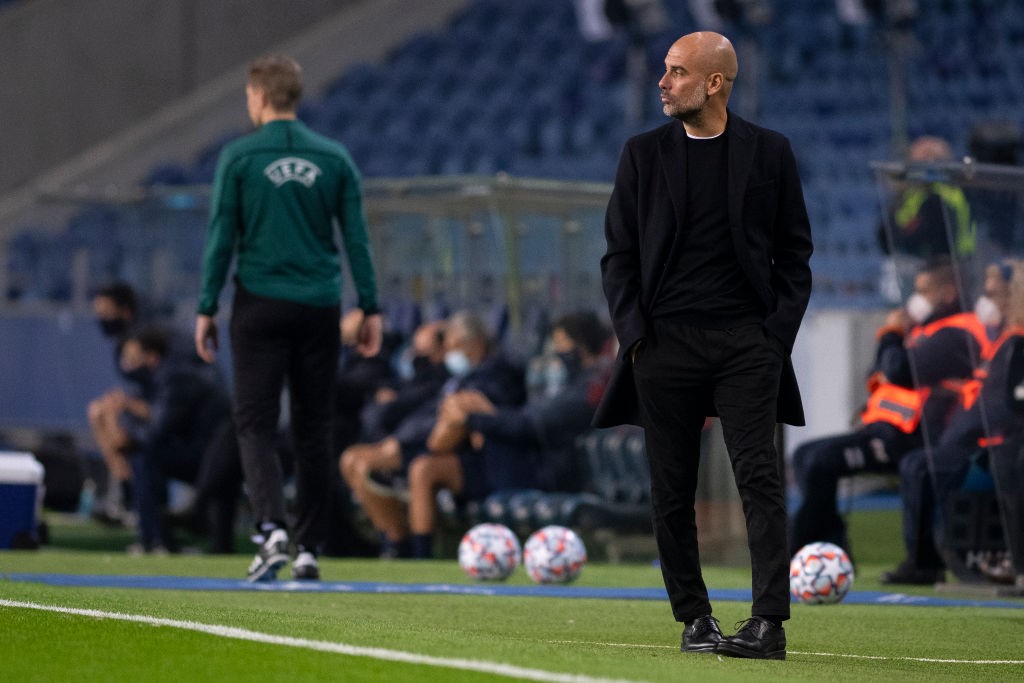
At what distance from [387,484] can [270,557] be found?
354 centimetres

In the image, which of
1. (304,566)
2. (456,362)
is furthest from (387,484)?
(304,566)

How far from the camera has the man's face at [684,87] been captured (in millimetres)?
5352

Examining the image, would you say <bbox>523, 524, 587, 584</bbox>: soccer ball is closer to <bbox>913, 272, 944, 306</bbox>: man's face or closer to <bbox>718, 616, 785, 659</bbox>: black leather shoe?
<bbox>913, 272, 944, 306</bbox>: man's face

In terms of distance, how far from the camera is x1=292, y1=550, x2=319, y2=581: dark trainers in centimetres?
805

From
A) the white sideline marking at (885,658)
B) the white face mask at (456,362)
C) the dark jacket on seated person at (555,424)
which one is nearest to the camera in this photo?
the white sideline marking at (885,658)

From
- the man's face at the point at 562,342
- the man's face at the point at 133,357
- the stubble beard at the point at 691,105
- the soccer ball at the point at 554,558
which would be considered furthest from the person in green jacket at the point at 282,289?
the man's face at the point at 133,357

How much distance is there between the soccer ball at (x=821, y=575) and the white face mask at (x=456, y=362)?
4294 mm

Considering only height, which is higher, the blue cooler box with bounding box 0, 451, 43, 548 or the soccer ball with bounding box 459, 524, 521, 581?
the blue cooler box with bounding box 0, 451, 43, 548

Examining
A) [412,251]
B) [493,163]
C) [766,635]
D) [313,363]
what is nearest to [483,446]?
[412,251]

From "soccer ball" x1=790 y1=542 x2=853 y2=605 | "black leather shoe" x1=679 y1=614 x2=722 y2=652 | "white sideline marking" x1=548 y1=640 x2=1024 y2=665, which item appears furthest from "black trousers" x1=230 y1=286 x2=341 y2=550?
"black leather shoe" x1=679 y1=614 x2=722 y2=652

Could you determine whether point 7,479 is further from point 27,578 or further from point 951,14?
point 951,14

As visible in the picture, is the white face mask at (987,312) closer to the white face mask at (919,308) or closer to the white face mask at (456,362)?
the white face mask at (919,308)

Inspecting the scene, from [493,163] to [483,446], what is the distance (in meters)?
9.51

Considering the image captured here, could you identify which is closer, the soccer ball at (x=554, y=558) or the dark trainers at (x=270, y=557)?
the dark trainers at (x=270, y=557)
